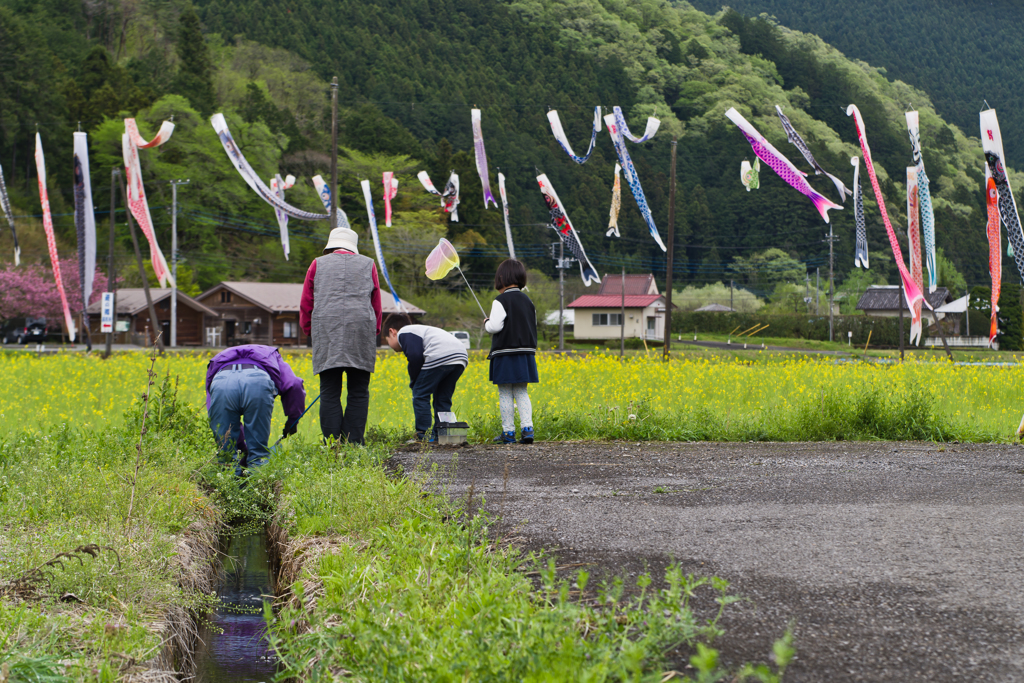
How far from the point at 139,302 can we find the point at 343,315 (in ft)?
156

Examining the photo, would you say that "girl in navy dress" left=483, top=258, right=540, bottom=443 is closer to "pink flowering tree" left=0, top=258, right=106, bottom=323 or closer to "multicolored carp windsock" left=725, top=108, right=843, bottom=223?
"multicolored carp windsock" left=725, top=108, right=843, bottom=223

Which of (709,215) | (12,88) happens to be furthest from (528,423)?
(709,215)

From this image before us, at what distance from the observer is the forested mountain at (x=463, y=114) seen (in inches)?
2083

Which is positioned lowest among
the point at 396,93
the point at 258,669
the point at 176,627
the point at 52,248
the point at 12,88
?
the point at 258,669

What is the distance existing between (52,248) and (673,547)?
Result: 18.2 m

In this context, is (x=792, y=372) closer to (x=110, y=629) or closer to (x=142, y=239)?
(x=110, y=629)

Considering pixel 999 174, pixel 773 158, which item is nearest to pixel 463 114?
pixel 773 158

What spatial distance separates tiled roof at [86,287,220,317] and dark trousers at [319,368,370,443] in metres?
42.2

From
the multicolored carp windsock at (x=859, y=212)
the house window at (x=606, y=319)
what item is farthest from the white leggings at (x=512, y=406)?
the house window at (x=606, y=319)

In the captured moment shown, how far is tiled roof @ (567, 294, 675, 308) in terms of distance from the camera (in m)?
56.1

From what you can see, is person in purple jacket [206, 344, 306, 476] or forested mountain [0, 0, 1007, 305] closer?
person in purple jacket [206, 344, 306, 476]

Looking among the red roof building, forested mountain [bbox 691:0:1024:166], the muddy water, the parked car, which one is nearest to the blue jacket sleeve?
the muddy water

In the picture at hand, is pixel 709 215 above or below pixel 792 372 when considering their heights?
above

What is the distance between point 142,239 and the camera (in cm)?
5209
